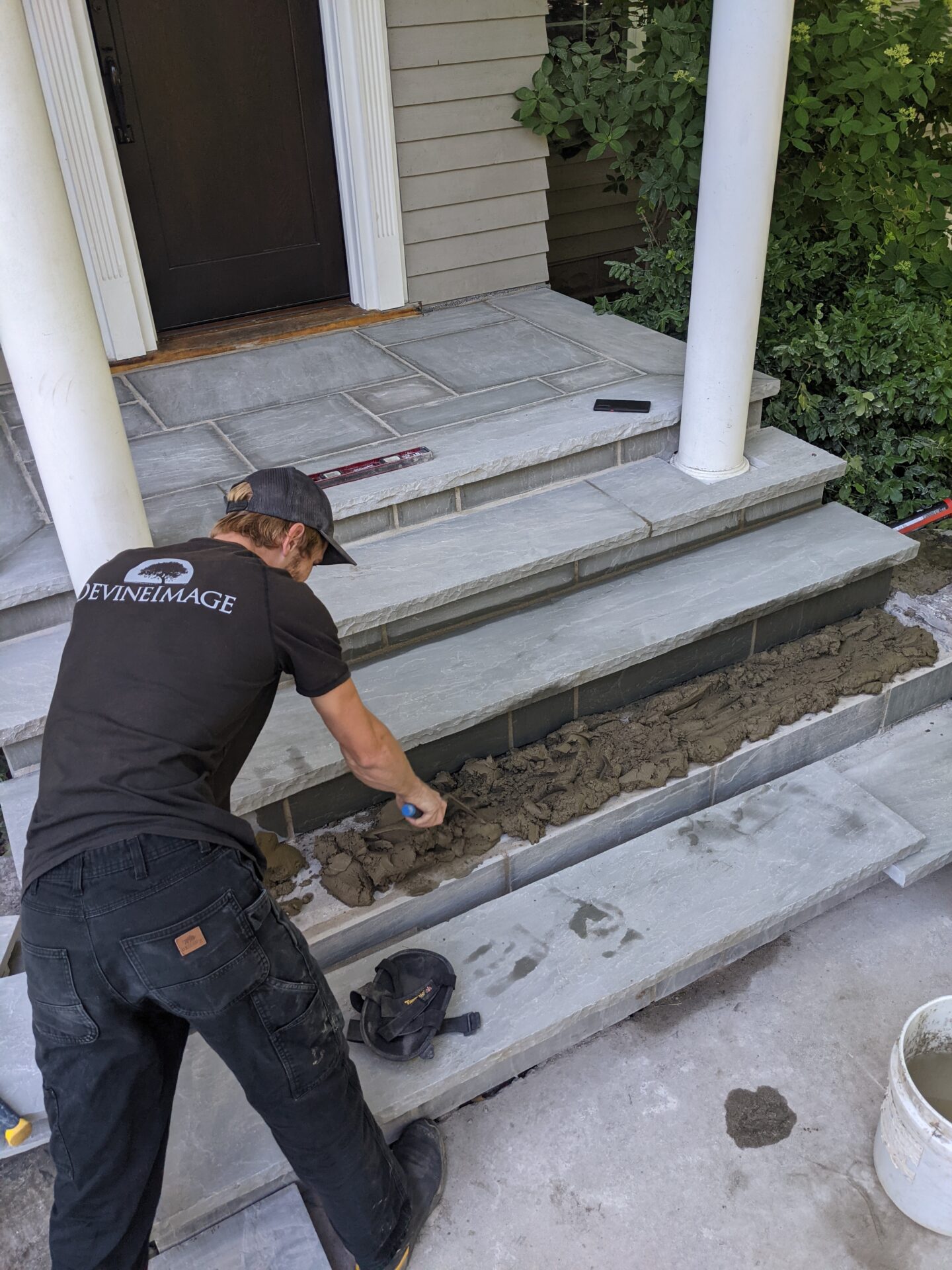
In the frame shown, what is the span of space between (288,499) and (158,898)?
29.2 inches

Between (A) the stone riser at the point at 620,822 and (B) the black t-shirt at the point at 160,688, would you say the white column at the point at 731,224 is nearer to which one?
(A) the stone riser at the point at 620,822

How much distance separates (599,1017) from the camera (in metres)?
2.55

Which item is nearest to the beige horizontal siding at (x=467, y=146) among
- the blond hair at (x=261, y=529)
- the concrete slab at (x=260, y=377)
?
the concrete slab at (x=260, y=377)

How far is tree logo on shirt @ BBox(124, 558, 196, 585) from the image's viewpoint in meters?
1.75

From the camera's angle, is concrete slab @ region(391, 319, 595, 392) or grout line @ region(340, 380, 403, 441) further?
concrete slab @ region(391, 319, 595, 392)

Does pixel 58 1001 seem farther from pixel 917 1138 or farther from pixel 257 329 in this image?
pixel 257 329

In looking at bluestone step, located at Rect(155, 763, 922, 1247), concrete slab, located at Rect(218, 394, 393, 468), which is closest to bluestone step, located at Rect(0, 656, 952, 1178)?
bluestone step, located at Rect(155, 763, 922, 1247)

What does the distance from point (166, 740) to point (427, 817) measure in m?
0.64

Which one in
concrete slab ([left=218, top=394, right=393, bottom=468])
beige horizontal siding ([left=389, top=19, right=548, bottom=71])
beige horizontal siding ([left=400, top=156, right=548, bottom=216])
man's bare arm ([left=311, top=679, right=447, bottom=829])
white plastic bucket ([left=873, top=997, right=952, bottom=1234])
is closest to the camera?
man's bare arm ([left=311, top=679, right=447, bottom=829])

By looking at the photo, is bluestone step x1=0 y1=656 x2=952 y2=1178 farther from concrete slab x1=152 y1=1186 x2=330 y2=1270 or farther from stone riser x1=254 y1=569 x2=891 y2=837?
stone riser x1=254 y1=569 x2=891 y2=837

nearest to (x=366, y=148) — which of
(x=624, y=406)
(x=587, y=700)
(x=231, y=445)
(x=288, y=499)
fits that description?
(x=231, y=445)

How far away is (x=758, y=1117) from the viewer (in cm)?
240

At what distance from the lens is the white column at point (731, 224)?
2910 mm

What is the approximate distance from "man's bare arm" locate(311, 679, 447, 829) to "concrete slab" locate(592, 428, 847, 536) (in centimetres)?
156
